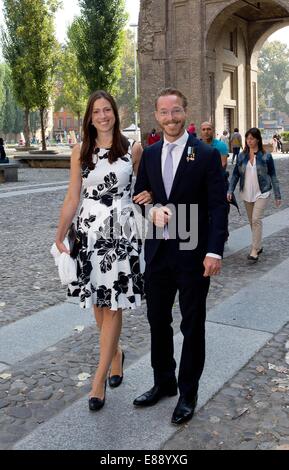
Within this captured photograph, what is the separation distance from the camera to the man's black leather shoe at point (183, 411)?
3104 mm

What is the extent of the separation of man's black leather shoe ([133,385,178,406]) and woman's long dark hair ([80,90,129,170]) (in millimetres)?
1409

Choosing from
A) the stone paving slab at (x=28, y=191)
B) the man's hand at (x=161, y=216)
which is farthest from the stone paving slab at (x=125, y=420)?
the stone paving slab at (x=28, y=191)

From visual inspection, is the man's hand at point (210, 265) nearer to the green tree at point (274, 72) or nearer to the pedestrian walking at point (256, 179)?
the pedestrian walking at point (256, 179)

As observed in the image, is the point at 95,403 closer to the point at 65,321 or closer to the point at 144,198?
the point at 144,198

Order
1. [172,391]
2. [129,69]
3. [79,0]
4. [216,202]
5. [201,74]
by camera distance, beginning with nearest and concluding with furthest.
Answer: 1. [216,202]
2. [172,391]
3. [201,74]
4. [79,0]
5. [129,69]

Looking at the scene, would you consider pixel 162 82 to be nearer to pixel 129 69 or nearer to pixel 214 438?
pixel 214 438

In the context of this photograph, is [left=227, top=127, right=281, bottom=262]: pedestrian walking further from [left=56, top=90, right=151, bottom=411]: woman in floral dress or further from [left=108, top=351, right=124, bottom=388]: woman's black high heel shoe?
[left=56, top=90, right=151, bottom=411]: woman in floral dress

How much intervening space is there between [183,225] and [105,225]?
516mm

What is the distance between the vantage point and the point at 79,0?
1375 inches

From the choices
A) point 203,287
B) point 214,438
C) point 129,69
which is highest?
point 129,69

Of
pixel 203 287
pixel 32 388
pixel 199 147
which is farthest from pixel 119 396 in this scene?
pixel 199 147

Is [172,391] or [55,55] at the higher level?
[55,55]

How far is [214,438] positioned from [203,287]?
2.66 ft

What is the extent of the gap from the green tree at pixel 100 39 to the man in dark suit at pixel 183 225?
3338 cm
